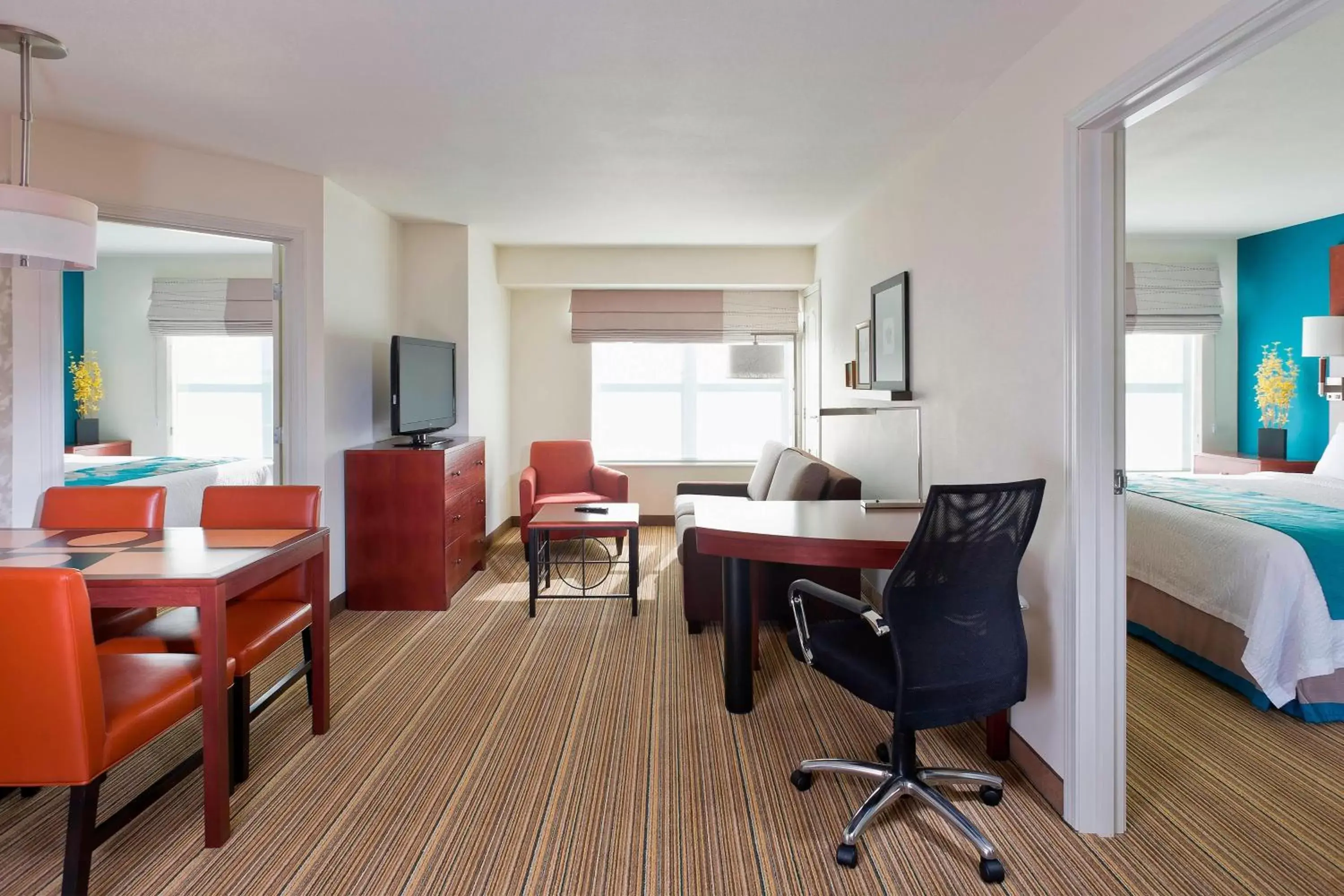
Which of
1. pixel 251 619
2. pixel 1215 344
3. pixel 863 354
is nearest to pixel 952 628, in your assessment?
pixel 251 619

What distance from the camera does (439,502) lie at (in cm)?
441

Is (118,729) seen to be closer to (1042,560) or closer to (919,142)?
(1042,560)

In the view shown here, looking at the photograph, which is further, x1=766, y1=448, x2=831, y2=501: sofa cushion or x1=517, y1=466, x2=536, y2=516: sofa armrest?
x1=517, y1=466, x2=536, y2=516: sofa armrest

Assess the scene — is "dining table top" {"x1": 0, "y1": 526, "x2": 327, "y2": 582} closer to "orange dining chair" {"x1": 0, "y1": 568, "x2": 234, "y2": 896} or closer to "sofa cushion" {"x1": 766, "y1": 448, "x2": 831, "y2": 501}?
"orange dining chair" {"x1": 0, "y1": 568, "x2": 234, "y2": 896}

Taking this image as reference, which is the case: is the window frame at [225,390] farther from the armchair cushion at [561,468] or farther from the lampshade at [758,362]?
the lampshade at [758,362]

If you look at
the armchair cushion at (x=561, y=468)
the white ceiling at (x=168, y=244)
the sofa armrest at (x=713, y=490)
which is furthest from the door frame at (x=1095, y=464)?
the armchair cushion at (x=561, y=468)

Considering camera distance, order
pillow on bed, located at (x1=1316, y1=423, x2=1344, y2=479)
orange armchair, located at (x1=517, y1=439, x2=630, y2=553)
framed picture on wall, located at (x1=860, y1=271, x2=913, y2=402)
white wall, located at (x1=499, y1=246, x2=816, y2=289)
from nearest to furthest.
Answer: framed picture on wall, located at (x1=860, y1=271, x2=913, y2=402) < pillow on bed, located at (x1=1316, y1=423, x2=1344, y2=479) < orange armchair, located at (x1=517, y1=439, x2=630, y2=553) < white wall, located at (x1=499, y1=246, x2=816, y2=289)

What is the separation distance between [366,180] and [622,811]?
11.5ft

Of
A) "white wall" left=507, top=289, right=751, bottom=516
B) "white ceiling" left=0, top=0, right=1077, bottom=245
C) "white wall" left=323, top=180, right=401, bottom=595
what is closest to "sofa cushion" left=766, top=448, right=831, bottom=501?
"white ceiling" left=0, top=0, right=1077, bottom=245

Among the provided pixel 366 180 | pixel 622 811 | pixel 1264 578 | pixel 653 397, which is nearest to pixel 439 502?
pixel 366 180

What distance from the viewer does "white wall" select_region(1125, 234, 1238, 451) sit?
6.04 metres

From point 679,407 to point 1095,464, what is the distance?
5228mm

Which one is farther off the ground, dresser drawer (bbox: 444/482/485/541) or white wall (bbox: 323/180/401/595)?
white wall (bbox: 323/180/401/595)

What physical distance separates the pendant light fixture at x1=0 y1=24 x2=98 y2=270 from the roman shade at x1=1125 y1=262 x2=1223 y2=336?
655cm
